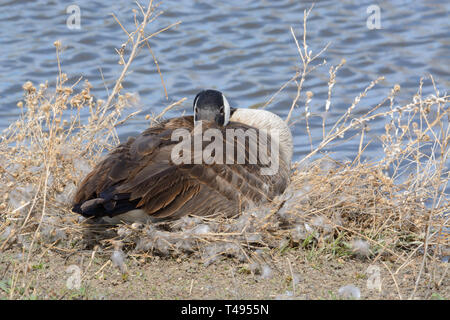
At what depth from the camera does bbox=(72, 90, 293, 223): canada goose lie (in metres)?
4.86

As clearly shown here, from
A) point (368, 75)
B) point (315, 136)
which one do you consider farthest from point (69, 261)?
point (368, 75)

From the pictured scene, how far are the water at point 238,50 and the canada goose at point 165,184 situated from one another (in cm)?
352

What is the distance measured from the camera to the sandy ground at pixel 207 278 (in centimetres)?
431

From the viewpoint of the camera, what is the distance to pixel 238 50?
1135 cm

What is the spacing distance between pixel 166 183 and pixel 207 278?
0.81 m
